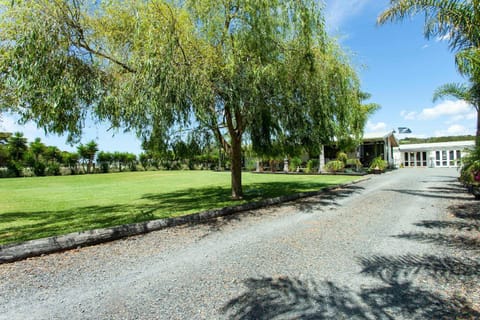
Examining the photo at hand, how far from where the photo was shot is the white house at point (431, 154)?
30.7 metres

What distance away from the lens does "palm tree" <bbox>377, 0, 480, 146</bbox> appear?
5.69 metres

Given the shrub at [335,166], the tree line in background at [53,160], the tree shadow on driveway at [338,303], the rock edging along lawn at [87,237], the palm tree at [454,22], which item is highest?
the palm tree at [454,22]

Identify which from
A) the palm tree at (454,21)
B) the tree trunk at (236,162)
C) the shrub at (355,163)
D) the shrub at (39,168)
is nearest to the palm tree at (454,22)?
the palm tree at (454,21)

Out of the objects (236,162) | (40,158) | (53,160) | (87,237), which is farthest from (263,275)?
(53,160)

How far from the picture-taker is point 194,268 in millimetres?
3922

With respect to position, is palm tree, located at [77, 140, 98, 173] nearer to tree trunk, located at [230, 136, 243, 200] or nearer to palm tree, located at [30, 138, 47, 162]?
palm tree, located at [30, 138, 47, 162]

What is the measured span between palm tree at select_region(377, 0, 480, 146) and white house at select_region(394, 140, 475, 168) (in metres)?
28.4

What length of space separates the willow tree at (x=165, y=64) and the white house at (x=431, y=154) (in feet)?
101

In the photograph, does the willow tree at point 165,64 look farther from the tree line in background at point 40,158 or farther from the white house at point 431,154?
the white house at point 431,154

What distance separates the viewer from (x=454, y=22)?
680 cm

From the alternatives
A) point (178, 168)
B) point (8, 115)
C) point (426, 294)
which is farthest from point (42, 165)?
point (426, 294)

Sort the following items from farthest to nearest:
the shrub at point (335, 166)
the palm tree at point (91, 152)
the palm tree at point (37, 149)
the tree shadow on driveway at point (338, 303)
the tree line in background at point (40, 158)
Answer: the palm tree at point (91, 152) → the palm tree at point (37, 149) → the tree line in background at point (40, 158) → the shrub at point (335, 166) → the tree shadow on driveway at point (338, 303)

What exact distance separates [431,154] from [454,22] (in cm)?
3124

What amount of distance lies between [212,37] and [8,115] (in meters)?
5.97
